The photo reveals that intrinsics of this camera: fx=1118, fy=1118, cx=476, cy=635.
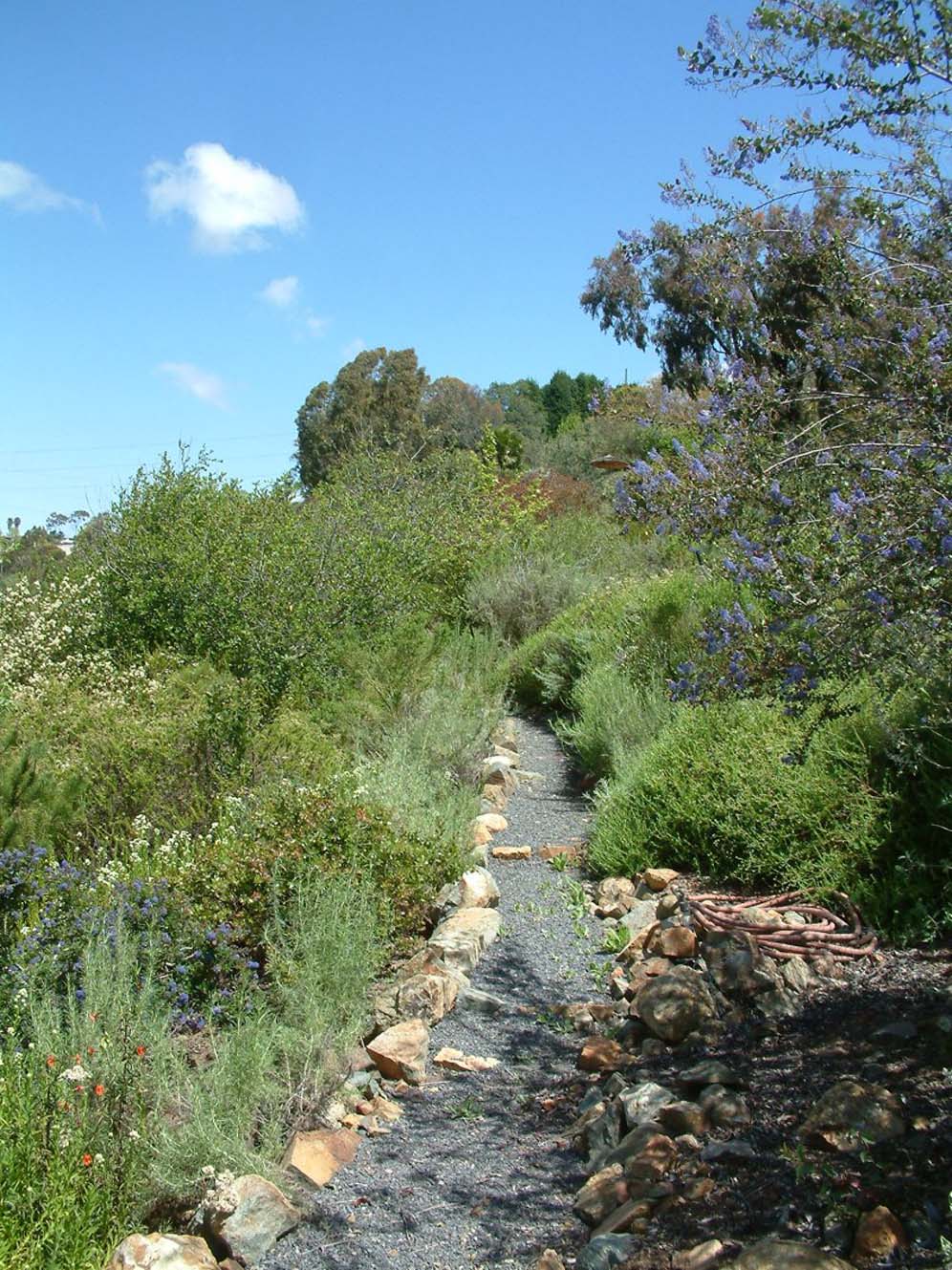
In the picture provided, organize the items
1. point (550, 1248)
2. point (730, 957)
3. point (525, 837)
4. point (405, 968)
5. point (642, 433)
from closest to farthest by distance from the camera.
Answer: point (550, 1248) < point (730, 957) < point (405, 968) < point (525, 837) < point (642, 433)

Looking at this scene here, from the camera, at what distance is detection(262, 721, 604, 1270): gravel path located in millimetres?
3037

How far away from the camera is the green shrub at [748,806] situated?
4.72m

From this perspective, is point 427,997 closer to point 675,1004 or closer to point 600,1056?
point 600,1056

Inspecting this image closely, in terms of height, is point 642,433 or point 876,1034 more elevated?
point 642,433

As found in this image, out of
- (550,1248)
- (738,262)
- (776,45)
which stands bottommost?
(550,1248)

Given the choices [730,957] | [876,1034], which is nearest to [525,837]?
[730,957]

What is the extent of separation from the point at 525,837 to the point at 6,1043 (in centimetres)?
341

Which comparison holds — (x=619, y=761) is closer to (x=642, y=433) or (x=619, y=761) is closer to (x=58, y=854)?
(x=58, y=854)

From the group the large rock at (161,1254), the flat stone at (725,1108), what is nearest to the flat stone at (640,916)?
the flat stone at (725,1108)

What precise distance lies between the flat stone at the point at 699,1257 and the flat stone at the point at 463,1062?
57.7 inches

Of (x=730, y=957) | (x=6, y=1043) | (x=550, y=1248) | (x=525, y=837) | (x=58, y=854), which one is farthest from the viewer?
(x=525, y=837)

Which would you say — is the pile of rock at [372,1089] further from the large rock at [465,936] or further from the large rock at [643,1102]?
the large rock at [643,1102]

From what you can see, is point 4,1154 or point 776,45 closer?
point 4,1154

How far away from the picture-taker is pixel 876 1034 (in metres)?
3.52
